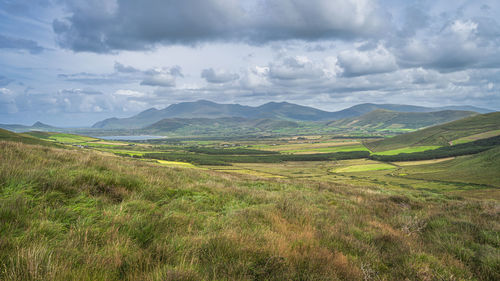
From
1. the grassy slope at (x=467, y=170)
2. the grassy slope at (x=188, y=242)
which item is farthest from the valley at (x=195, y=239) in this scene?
the grassy slope at (x=467, y=170)

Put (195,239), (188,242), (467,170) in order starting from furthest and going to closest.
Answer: (467,170)
(195,239)
(188,242)

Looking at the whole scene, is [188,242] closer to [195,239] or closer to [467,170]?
[195,239]

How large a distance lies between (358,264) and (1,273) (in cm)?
555

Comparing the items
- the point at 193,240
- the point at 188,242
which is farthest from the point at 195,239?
the point at 188,242

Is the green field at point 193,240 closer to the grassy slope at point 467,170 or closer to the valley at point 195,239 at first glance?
the valley at point 195,239

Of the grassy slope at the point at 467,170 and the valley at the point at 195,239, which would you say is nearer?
the valley at the point at 195,239

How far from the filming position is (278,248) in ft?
15.3

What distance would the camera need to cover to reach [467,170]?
104312 mm

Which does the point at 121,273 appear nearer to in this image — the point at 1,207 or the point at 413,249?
the point at 1,207

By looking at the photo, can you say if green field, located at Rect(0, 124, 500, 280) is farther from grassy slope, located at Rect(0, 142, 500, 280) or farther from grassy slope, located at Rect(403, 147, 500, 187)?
grassy slope, located at Rect(403, 147, 500, 187)

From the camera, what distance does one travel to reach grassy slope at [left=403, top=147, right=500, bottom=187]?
90512 mm

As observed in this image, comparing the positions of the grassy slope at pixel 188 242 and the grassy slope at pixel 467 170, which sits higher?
the grassy slope at pixel 188 242

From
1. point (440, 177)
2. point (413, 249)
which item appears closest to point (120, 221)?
point (413, 249)

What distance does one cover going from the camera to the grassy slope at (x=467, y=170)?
3563 inches
